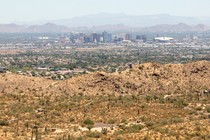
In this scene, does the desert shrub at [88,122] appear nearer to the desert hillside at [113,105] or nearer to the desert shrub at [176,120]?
the desert hillside at [113,105]

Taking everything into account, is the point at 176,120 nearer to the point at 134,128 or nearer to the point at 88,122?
the point at 134,128

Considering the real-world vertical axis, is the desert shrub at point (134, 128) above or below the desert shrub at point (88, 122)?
above

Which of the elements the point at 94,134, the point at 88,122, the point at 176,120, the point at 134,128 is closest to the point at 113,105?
the point at 88,122

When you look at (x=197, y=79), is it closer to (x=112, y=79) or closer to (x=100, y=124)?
(x=112, y=79)

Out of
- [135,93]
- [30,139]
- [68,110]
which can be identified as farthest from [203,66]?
[30,139]

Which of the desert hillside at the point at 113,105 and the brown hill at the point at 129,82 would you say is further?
the brown hill at the point at 129,82

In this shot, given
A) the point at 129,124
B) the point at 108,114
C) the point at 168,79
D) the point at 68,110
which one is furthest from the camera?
the point at 168,79

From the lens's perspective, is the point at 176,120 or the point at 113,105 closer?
the point at 176,120

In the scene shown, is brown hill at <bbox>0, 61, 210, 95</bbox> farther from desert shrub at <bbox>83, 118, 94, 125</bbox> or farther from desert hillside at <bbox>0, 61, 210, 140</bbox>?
desert shrub at <bbox>83, 118, 94, 125</bbox>

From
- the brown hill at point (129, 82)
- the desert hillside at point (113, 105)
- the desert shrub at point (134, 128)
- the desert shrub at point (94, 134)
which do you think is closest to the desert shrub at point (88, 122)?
the desert hillside at point (113, 105)
